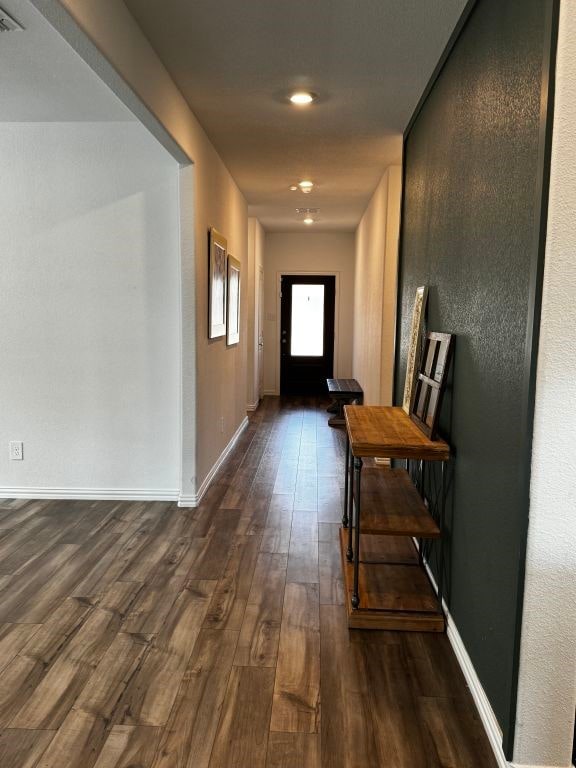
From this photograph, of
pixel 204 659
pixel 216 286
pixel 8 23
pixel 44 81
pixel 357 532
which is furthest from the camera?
pixel 216 286

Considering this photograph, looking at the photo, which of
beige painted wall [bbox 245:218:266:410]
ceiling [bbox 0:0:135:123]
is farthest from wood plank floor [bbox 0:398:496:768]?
beige painted wall [bbox 245:218:266:410]

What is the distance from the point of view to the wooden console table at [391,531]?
7.60ft

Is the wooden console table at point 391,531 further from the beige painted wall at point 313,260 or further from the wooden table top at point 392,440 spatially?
the beige painted wall at point 313,260

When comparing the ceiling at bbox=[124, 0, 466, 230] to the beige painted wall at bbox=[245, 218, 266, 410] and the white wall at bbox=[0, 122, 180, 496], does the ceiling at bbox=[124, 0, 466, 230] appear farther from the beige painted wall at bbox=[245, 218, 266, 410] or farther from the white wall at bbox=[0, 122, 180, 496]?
the beige painted wall at bbox=[245, 218, 266, 410]

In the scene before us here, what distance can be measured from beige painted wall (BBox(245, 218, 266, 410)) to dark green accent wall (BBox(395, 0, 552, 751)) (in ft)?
16.1

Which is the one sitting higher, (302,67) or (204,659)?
(302,67)

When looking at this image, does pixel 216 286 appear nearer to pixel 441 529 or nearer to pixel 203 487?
pixel 203 487

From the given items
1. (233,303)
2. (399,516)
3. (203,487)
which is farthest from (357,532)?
(233,303)

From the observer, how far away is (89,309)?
3.86 metres

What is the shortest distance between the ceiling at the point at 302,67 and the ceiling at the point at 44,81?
421mm

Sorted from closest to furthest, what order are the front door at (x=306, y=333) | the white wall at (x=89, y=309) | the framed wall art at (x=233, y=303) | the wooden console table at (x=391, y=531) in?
the wooden console table at (x=391, y=531) < the white wall at (x=89, y=309) < the framed wall art at (x=233, y=303) < the front door at (x=306, y=333)

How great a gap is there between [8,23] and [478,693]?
309 cm

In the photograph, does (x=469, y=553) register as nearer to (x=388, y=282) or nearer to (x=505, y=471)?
(x=505, y=471)

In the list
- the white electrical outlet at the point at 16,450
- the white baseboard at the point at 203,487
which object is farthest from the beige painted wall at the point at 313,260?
the white electrical outlet at the point at 16,450
